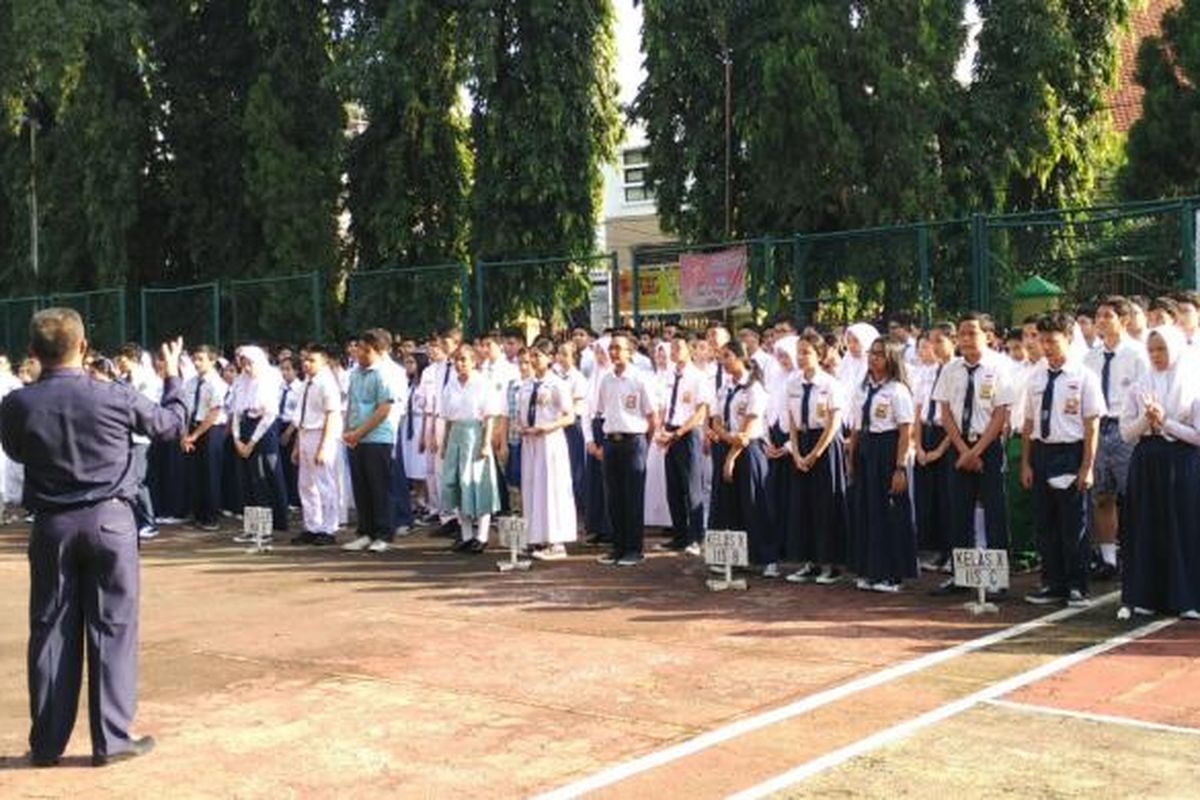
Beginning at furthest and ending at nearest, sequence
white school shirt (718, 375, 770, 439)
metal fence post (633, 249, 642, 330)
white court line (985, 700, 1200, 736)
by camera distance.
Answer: metal fence post (633, 249, 642, 330) → white school shirt (718, 375, 770, 439) → white court line (985, 700, 1200, 736)

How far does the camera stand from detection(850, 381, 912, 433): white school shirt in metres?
9.98

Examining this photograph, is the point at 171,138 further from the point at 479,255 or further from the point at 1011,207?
the point at 1011,207

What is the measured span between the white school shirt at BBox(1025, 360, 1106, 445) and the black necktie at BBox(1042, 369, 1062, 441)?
0.6 inches

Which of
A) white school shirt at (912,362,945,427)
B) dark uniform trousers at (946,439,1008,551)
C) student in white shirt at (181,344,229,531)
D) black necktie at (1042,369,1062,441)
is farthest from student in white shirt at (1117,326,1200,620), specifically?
student in white shirt at (181,344,229,531)

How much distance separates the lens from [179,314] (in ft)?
79.4

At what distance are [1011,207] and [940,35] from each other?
303 centimetres

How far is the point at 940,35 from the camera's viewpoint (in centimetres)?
2030

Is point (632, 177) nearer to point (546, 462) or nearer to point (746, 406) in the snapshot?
point (546, 462)

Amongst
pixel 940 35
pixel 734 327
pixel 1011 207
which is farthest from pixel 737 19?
pixel 734 327

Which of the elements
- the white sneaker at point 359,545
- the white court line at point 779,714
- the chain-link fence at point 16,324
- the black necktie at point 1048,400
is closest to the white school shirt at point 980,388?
the black necktie at point 1048,400

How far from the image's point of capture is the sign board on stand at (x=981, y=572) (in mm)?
9062

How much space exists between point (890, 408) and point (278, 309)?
14.1 meters

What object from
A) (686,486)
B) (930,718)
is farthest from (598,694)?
(686,486)

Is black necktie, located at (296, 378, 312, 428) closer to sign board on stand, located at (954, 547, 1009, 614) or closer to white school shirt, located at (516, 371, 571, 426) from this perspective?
white school shirt, located at (516, 371, 571, 426)
